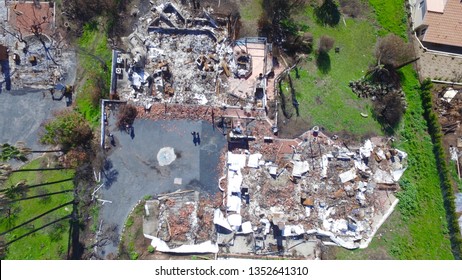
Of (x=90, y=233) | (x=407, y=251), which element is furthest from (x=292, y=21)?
(x=90, y=233)

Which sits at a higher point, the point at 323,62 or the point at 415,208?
the point at 323,62

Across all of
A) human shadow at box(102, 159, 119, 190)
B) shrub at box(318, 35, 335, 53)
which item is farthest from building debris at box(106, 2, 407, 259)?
shrub at box(318, 35, 335, 53)

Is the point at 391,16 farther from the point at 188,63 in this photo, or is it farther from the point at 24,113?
the point at 24,113

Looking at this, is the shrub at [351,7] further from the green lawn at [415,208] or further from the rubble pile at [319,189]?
the rubble pile at [319,189]

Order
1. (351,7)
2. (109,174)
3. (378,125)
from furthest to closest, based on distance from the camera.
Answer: (351,7) → (378,125) → (109,174)

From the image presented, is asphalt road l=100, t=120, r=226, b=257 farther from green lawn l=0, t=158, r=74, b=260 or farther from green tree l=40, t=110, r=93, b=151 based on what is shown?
green lawn l=0, t=158, r=74, b=260

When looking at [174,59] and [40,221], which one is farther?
[174,59]

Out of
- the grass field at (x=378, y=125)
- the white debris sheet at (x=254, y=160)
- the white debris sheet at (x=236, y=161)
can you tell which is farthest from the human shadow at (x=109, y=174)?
the grass field at (x=378, y=125)

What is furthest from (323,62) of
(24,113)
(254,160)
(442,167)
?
(24,113)
